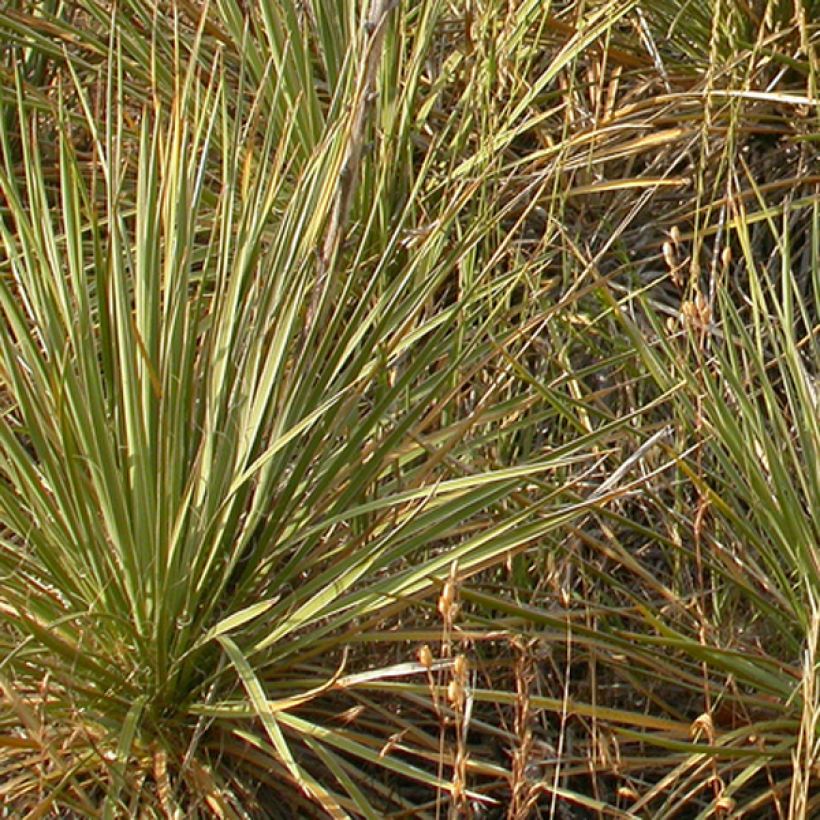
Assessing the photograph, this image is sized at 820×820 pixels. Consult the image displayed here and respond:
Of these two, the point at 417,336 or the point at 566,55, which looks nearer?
the point at 417,336

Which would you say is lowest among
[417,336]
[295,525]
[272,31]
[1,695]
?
[1,695]

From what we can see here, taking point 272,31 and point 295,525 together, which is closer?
point 295,525

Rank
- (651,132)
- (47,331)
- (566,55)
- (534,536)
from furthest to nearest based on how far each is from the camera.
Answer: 1. (651,132)
2. (566,55)
3. (47,331)
4. (534,536)

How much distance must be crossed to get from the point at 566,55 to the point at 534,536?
32.2 inches

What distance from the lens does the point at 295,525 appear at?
1572 millimetres

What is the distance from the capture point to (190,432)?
1.58 metres

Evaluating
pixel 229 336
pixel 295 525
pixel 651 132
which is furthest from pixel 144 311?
pixel 651 132

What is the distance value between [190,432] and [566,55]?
31.1 inches

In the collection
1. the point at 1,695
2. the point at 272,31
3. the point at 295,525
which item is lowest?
the point at 1,695

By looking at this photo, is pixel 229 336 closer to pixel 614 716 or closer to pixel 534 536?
pixel 534 536

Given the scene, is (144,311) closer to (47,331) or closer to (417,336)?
(47,331)

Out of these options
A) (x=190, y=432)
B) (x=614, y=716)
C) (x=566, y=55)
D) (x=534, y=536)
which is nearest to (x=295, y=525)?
(x=190, y=432)

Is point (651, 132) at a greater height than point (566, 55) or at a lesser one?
lesser

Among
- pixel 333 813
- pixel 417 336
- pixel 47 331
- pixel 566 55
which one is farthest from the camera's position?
pixel 566 55
